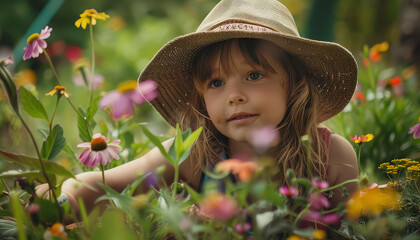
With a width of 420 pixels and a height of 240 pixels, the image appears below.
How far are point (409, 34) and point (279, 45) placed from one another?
2.18 m

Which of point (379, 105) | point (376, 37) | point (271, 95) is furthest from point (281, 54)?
point (376, 37)

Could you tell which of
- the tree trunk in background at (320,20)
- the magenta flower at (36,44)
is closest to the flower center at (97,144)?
the magenta flower at (36,44)

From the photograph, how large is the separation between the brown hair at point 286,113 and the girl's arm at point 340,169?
31 mm

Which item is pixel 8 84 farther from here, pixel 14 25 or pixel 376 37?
pixel 376 37

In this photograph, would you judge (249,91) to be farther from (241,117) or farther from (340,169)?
(340,169)

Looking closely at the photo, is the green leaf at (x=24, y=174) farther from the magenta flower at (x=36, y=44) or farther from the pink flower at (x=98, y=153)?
the magenta flower at (x=36, y=44)

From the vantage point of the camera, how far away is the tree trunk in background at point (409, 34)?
9.81 feet

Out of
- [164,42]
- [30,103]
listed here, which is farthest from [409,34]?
[30,103]

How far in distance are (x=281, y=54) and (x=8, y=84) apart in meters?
0.71

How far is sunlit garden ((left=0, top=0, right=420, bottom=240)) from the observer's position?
0.74m

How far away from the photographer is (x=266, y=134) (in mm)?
688

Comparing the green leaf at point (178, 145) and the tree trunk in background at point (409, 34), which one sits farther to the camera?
the tree trunk in background at point (409, 34)

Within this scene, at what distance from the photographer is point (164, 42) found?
414 cm

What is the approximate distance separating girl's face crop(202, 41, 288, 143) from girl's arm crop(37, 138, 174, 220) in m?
0.24
